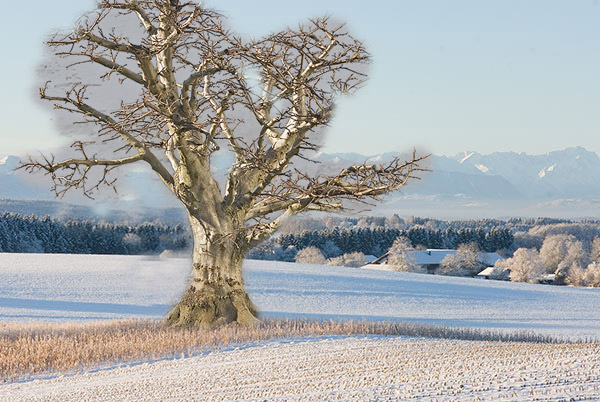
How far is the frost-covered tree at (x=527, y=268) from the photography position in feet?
283

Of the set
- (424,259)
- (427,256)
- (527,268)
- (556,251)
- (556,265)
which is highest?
(556,251)

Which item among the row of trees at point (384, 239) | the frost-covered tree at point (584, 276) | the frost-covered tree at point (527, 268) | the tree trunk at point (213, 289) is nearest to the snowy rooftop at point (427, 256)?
the row of trees at point (384, 239)

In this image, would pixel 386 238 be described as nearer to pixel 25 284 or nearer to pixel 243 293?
pixel 25 284

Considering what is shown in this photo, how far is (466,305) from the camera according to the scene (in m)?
37.2

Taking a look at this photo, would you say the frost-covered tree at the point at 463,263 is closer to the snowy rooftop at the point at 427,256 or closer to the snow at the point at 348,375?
the snowy rooftop at the point at 427,256

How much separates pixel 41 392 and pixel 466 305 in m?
29.6

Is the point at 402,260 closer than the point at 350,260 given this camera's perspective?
Yes

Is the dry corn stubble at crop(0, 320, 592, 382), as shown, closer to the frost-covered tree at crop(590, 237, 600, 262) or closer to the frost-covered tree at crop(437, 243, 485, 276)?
the frost-covered tree at crop(437, 243, 485, 276)

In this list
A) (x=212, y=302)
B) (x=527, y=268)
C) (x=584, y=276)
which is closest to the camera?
(x=212, y=302)

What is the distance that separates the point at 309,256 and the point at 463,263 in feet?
75.3

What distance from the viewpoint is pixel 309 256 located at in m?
86.6

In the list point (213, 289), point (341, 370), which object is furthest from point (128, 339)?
point (341, 370)

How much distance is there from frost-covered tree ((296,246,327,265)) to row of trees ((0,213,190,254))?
60.7 feet

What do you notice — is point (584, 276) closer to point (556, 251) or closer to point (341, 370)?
point (556, 251)
